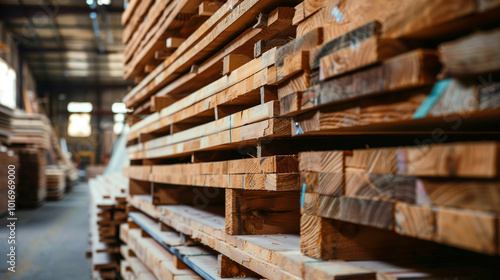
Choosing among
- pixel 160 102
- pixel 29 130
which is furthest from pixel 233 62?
pixel 29 130

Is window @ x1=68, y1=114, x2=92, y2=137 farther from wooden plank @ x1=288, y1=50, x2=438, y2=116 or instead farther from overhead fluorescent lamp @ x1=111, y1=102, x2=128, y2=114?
wooden plank @ x1=288, y1=50, x2=438, y2=116

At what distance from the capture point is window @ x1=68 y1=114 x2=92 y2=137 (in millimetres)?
31844

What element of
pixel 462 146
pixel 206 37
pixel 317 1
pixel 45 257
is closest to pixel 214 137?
pixel 206 37

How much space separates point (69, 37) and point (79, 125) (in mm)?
11091

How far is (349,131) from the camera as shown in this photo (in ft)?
5.92

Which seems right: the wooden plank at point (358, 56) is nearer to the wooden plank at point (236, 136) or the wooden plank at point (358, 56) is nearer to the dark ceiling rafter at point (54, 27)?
the wooden plank at point (236, 136)

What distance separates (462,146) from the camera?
1.11 metres

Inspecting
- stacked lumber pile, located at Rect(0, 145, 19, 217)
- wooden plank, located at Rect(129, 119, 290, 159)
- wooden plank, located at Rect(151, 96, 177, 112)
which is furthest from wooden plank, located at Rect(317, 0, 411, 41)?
stacked lumber pile, located at Rect(0, 145, 19, 217)

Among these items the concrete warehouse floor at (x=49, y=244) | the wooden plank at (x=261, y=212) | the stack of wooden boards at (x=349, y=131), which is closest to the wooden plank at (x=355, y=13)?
the stack of wooden boards at (x=349, y=131)

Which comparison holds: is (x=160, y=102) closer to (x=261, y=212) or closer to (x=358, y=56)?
(x=261, y=212)

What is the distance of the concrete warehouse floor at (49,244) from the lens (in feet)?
20.2

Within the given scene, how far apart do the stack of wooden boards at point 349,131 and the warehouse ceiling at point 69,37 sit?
50.7ft

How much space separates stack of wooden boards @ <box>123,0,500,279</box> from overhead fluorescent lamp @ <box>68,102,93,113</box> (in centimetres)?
3037

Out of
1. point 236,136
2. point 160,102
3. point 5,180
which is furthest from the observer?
point 5,180
